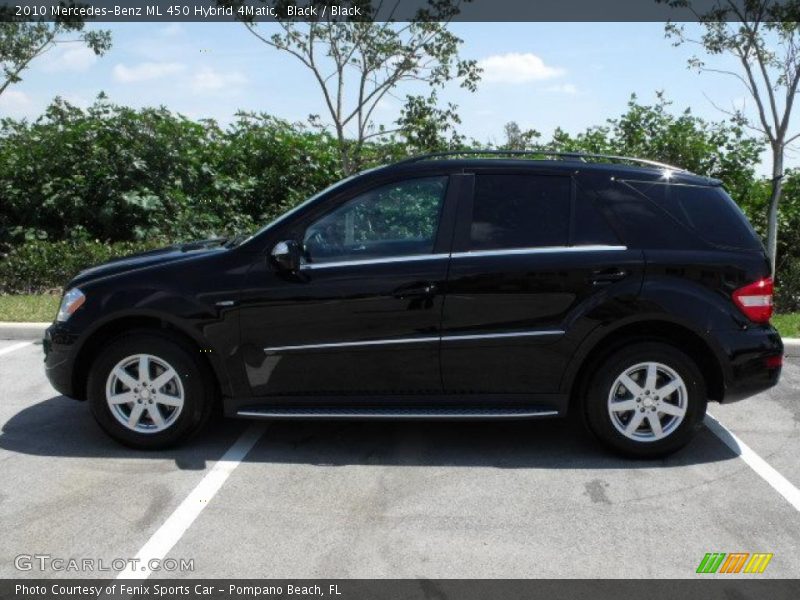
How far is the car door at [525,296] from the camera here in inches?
198

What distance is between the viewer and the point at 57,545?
3.99m

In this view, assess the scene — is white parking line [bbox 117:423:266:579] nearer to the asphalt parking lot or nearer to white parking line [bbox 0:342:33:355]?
the asphalt parking lot

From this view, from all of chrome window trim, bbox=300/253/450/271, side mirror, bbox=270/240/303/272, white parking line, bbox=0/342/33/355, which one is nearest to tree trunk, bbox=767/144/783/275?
chrome window trim, bbox=300/253/450/271

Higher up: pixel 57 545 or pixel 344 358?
pixel 344 358

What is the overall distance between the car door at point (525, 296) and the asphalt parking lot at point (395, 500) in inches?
21.8

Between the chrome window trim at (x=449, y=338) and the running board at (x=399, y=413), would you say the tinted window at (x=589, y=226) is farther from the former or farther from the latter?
the running board at (x=399, y=413)

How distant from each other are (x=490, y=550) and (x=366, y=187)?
7.40 feet

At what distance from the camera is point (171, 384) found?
5.22 meters

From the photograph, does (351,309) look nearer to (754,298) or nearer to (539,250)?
(539,250)

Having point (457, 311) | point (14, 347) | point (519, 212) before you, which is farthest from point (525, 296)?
point (14, 347)

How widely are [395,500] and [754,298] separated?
93.0 inches
